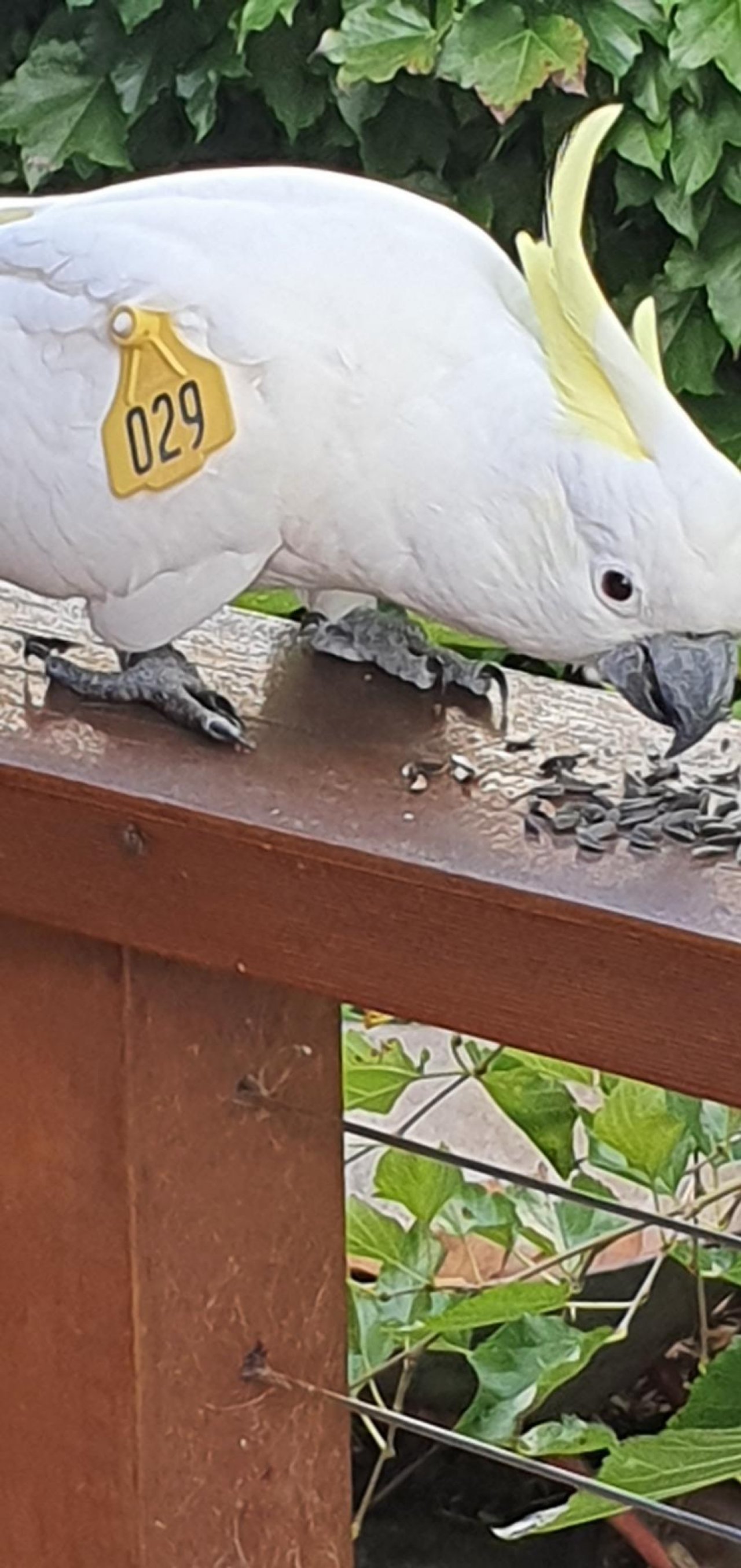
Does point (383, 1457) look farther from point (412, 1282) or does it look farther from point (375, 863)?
point (375, 863)

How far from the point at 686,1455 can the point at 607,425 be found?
393 mm

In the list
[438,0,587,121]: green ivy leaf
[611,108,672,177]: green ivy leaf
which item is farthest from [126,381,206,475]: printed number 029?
[611,108,672,177]: green ivy leaf

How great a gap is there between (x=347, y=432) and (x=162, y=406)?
58 mm

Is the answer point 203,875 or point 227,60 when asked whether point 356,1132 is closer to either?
point 203,875

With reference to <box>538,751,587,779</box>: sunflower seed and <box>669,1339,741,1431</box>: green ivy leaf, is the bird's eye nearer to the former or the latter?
<box>538,751,587,779</box>: sunflower seed

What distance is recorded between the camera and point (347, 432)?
0.66 meters

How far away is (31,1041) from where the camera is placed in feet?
2.32

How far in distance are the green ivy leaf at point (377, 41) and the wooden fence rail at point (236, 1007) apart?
94cm

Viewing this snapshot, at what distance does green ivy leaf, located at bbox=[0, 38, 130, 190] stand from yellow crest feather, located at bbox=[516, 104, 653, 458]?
1.21 meters

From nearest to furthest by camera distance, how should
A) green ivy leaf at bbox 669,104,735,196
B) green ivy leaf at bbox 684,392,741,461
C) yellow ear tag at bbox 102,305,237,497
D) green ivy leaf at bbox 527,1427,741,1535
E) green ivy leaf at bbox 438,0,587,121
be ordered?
yellow ear tag at bbox 102,305,237,497, green ivy leaf at bbox 527,1427,741,1535, green ivy leaf at bbox 438,0,587,121, green ivy leaf at bbox 669,104,735,196, green ivy leaf at bbox 684,392,741,461

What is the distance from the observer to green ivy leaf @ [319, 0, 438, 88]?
1.59 metres

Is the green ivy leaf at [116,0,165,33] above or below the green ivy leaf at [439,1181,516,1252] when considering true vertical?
above

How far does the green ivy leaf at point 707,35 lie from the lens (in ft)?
5.15

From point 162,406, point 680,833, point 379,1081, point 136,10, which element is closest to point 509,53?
point 136,10
